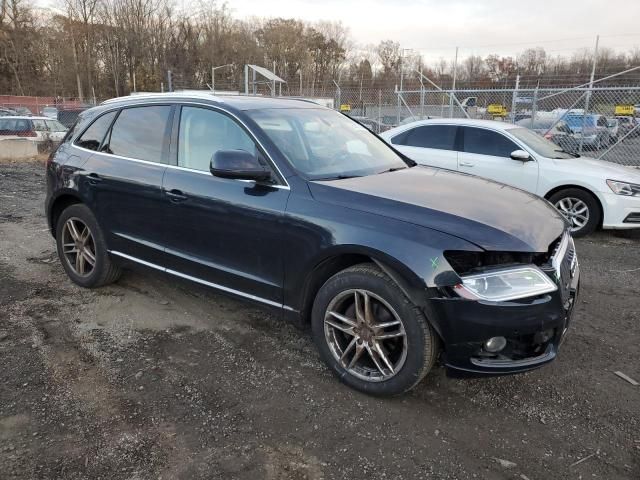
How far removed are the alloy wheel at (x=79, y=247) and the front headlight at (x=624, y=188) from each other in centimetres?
627

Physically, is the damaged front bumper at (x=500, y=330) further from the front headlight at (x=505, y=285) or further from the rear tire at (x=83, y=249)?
the rear tire at (x=83, y=249)

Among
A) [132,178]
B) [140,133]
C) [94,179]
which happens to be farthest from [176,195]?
[94,179]

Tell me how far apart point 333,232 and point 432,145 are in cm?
525

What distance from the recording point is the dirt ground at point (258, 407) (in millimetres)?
2416

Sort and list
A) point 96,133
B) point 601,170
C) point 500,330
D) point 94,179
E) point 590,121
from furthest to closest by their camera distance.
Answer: point 590,121, point 601,170, point 96,133, point 94,179, point 500,330

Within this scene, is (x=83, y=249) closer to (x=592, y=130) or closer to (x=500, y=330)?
(x=500, y=330)

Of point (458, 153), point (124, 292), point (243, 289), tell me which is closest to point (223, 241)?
point (243, 289)

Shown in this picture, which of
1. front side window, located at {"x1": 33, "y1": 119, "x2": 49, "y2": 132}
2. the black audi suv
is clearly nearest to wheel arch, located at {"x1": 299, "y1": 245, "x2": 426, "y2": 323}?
the black audi suv

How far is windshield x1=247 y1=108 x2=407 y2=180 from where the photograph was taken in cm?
336

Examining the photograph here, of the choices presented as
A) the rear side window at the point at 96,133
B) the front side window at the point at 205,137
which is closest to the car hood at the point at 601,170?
the front side window at the point at 205,137

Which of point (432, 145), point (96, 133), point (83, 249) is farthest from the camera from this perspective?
point (432, 145)

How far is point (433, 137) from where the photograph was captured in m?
7.69

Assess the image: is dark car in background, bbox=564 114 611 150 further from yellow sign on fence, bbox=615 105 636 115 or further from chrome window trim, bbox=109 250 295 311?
chrome window trim, bbox=109 250 295 311

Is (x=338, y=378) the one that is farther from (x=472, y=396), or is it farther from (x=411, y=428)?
(x=472, y=396)
